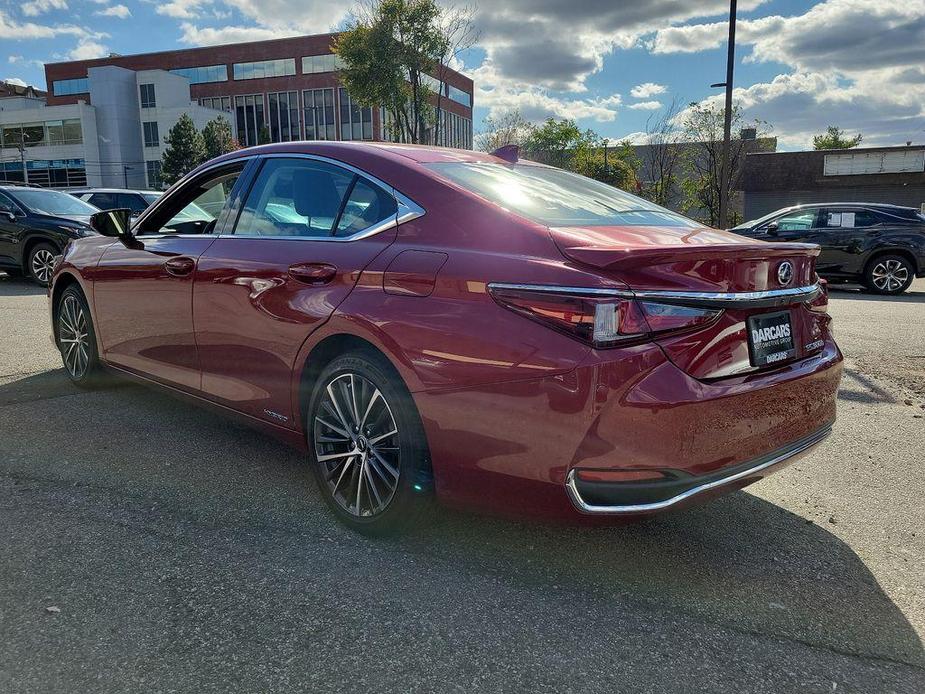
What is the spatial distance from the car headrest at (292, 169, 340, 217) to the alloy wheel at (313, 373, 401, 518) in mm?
835

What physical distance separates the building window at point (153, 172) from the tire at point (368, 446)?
71.7m

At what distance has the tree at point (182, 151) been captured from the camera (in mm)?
56719

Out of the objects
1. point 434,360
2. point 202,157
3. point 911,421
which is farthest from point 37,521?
point 202,157

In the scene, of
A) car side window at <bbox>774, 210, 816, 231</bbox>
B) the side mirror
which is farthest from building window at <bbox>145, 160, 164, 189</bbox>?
the side mirror

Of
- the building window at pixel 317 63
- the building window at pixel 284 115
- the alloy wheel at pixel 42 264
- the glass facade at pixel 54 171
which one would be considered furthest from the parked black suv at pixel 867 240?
the glass facade at pixel 54 171

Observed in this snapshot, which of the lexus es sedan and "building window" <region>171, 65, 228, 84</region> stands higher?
"building window" <region>171, 65, 228, 84</region>

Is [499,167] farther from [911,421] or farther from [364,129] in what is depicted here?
[364,129]

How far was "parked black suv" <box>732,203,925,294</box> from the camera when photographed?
41.0 feet

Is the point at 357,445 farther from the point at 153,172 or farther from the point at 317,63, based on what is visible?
the point at 153,172

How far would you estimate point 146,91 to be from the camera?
67.4 metres

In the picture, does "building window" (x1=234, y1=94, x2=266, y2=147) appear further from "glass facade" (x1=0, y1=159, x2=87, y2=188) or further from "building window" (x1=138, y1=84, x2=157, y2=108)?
"glass facade" (x1=0, y1=159, x2=87, y2=188)

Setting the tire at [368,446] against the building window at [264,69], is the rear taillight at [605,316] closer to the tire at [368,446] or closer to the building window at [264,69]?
the tire at [368,446]

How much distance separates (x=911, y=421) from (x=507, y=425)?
3.75m

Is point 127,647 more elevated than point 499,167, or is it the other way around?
point 499,167
